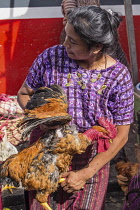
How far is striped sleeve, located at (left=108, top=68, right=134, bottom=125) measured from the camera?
2652mm

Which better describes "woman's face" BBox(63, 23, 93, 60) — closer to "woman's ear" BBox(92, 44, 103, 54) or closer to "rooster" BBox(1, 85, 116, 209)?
"woman's ear" BBox(92, 44, 103, 54)

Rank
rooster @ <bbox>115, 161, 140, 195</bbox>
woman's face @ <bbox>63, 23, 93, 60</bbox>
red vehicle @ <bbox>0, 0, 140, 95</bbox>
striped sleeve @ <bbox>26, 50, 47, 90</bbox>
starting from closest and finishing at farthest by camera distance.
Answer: woman's face @ <bbox>63, 23, 93, 60</bbox> → striped sleeve @ <bbox>26, 50, 47, 90</bbox> → rooster @ <bbox>115, 161, 140, 195</bbox> → red vehicle @ <bbox>0, 0, 140, 95</bbox>

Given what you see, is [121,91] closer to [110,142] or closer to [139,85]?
[110,142]

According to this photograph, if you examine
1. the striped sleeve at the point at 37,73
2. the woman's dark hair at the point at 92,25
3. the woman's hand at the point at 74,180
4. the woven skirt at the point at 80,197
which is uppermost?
the woman's dark hair at the point at 92,25

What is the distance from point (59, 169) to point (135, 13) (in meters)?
3.97

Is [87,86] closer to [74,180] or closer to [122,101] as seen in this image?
[122,101]

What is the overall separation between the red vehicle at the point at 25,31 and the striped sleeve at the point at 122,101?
3.21m

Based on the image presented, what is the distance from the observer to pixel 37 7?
5496 millimetres

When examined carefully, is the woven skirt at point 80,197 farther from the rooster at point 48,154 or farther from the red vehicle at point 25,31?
the red vehicle at point 25,31

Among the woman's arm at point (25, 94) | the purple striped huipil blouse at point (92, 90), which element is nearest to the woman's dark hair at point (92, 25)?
the purple striped huipil blouse at point (92, 90)

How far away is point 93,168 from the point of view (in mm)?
2668

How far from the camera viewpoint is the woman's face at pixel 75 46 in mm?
2539

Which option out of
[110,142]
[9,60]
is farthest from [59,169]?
[9,60]

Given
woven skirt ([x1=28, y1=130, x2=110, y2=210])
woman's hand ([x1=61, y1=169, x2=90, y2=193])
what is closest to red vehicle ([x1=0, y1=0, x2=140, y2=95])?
woven skirt ([x1=28, y1=130, x2=110, y2=210])
